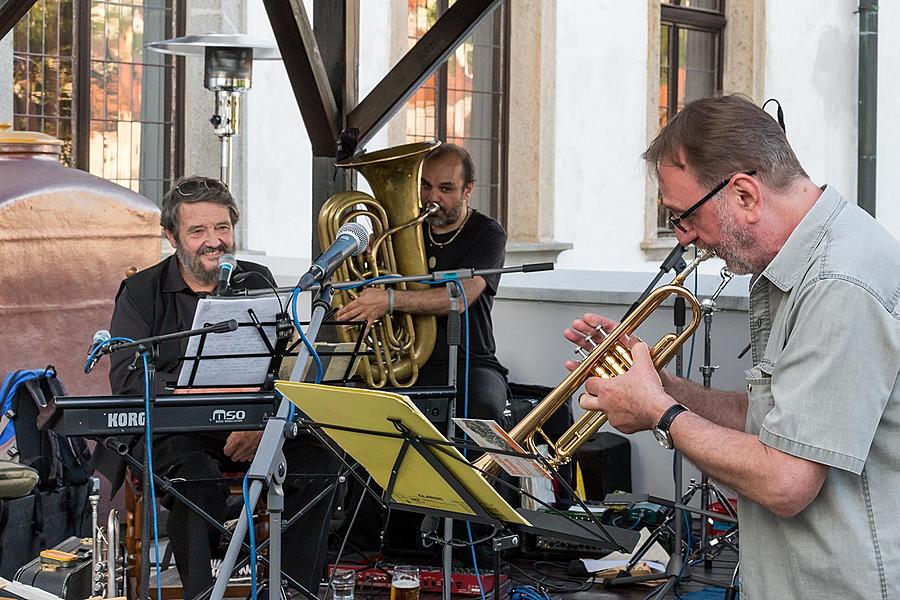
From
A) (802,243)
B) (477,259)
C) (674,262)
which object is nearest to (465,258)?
(477,259)

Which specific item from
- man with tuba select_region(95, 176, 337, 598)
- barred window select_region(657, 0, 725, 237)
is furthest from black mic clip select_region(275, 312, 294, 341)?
barred window select_region(657, 0, 725, 237)

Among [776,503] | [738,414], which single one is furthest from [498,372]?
[776,503]

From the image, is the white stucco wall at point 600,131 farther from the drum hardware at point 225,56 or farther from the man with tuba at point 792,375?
the man with tuba at point 792,375

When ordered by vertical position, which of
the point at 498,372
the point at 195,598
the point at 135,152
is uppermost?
the point at 135,152

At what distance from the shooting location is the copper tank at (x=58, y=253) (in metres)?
4.93

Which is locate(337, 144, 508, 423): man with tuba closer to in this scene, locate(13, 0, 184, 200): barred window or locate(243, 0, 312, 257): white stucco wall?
locate(243, 0, 312, 257): white stucco wall

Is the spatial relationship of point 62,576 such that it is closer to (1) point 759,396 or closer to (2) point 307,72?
(2) point 307,72

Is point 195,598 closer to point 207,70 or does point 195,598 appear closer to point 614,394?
point 614,394

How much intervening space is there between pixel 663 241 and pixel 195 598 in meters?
6.99

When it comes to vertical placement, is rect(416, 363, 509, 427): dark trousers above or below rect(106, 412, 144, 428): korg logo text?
below

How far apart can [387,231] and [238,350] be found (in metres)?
1.22

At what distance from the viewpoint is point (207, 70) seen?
5594mm

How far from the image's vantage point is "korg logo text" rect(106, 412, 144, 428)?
3.16 m

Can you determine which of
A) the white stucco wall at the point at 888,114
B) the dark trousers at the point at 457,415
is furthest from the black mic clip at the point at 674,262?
the white stucco wall at the point at 888,114
